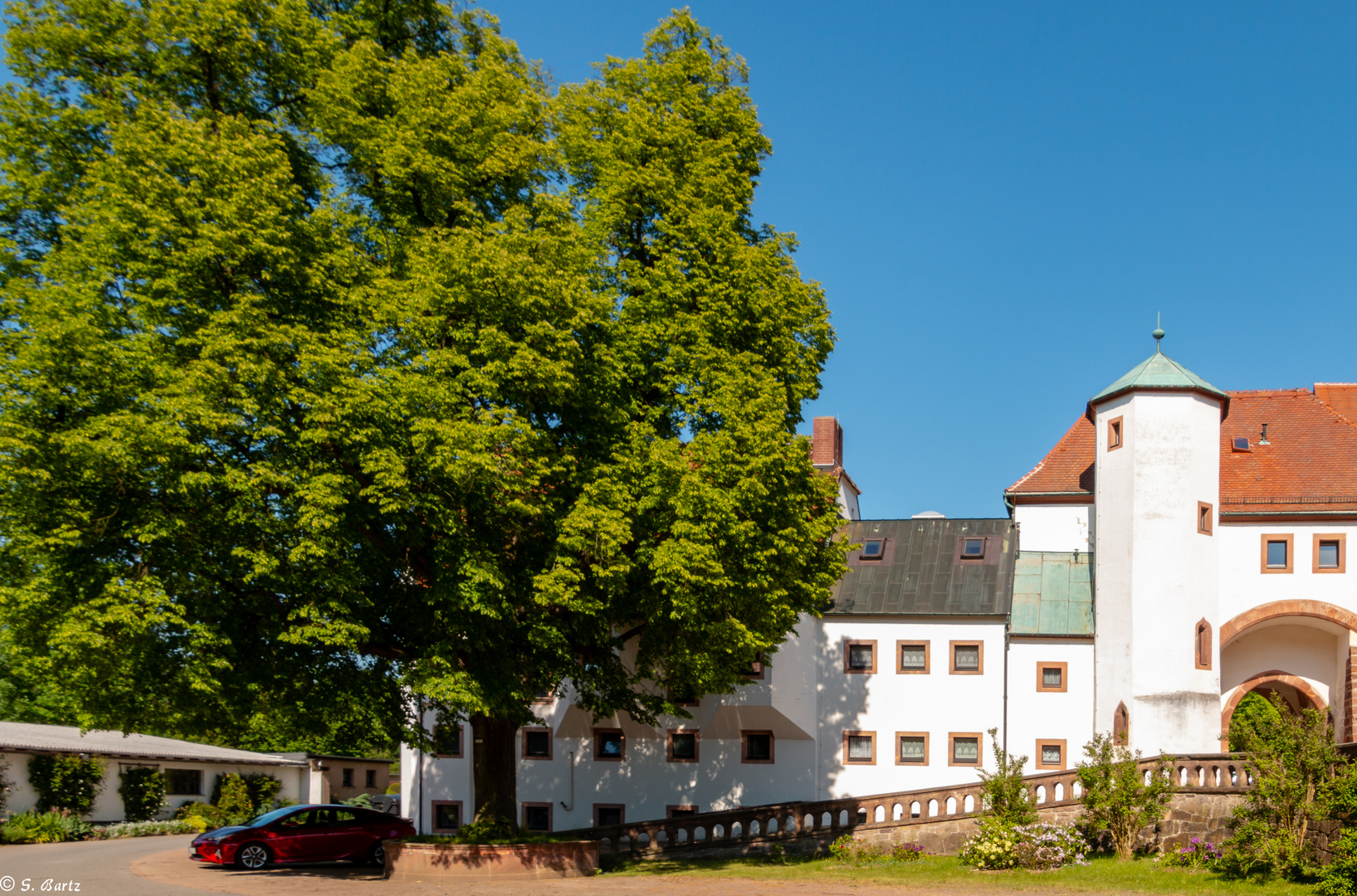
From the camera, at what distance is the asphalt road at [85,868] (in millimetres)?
17719

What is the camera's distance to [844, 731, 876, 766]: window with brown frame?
102ft

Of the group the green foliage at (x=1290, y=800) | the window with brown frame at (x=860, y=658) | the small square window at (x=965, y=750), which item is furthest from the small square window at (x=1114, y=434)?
the green foliage at (x=1290, y=800)

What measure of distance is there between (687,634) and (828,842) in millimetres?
7112

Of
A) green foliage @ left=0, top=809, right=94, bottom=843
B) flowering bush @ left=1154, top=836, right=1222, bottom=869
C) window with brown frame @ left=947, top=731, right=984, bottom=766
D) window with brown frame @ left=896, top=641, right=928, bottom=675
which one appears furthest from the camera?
window with brown frame @ left=896, top=641, right=928, bottom=675

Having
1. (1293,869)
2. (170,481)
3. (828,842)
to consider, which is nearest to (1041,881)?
(1293,869)

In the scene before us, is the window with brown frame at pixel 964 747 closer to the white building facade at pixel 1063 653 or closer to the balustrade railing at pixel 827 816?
the white building facade at pixel 1063 653

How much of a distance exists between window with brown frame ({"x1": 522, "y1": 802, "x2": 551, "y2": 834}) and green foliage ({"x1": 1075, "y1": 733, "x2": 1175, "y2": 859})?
15333 millimetres

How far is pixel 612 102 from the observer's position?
23172 mm

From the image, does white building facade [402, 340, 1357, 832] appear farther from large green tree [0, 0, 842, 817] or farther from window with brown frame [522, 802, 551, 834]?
large green tree [0, 0, 842, 817]

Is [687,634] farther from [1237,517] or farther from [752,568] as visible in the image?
Result: [1237,517]

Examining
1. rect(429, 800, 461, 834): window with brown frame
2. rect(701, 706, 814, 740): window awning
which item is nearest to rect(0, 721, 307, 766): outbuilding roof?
rect(429, 800, 461, 834): window with brown frame

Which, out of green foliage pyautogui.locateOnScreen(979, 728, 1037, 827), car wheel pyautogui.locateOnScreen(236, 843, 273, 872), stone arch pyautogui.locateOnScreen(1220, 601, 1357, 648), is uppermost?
stone arch pyautogui.locateOnScreen(1220, 601, 1357, 648)

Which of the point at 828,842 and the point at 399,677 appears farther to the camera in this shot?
the point at 828,842

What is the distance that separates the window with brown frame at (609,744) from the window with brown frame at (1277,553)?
18.4 meters
